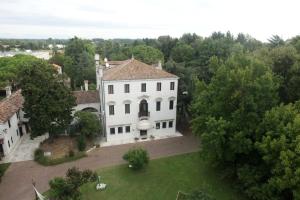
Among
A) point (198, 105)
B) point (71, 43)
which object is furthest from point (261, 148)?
point (71, 43)

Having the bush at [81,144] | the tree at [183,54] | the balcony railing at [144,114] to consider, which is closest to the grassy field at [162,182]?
the bush at [81,144]

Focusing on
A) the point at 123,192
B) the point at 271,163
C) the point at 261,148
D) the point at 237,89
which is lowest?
the point at 123,192

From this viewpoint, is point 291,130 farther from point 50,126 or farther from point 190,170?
point 50,126

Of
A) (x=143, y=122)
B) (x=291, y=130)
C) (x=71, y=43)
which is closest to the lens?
(x=291, y=130)

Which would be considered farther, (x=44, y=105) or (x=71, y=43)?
(x=71, y=43)

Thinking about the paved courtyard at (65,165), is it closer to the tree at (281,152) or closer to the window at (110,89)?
the window at (110,89)

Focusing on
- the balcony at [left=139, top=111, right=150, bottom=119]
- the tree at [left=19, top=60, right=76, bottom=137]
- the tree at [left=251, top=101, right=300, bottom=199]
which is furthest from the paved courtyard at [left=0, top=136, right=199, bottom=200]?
the tree at [left=251, top=101, right=300, bottom=199]

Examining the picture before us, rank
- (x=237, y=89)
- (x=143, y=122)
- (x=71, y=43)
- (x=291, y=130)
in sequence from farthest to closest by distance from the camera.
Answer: (x=71, y=43), (x=143, y=122), (x=237, y=89), (x=291, y=130)
